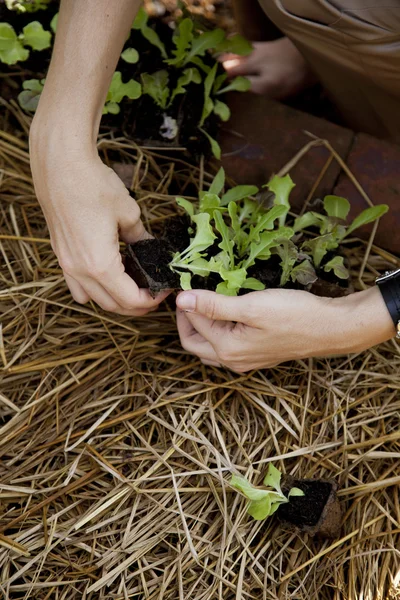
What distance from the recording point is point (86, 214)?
117 cm

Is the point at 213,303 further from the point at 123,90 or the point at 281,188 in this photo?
the point at 123,90

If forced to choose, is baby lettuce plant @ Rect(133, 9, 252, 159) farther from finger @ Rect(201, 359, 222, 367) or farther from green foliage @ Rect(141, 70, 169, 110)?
finger @ Rect(201, 359, 222, 367)

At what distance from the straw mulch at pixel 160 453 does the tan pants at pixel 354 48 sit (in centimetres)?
46

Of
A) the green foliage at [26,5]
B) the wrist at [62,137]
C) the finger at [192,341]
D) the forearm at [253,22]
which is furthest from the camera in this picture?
the forearm at [253,22]

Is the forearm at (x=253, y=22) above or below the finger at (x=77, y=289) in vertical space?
Answer: above

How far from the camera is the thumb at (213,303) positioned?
1237 millimetres

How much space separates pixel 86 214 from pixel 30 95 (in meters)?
0.60

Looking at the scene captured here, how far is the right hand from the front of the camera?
1175mm

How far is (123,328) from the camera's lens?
1506 mm

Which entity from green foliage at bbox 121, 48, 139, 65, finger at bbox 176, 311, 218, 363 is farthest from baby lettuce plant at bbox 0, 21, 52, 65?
finger at bbox 176, 311, 218, 363

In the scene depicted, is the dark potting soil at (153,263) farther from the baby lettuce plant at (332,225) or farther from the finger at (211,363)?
the baby lettuce plant at (332,225)

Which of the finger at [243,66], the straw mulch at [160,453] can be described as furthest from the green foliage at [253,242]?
the finger at [243,66]

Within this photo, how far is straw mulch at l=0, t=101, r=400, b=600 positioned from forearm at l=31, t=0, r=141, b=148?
16.7 inches

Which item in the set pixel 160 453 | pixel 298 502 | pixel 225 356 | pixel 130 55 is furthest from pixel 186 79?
pixel 298 502
